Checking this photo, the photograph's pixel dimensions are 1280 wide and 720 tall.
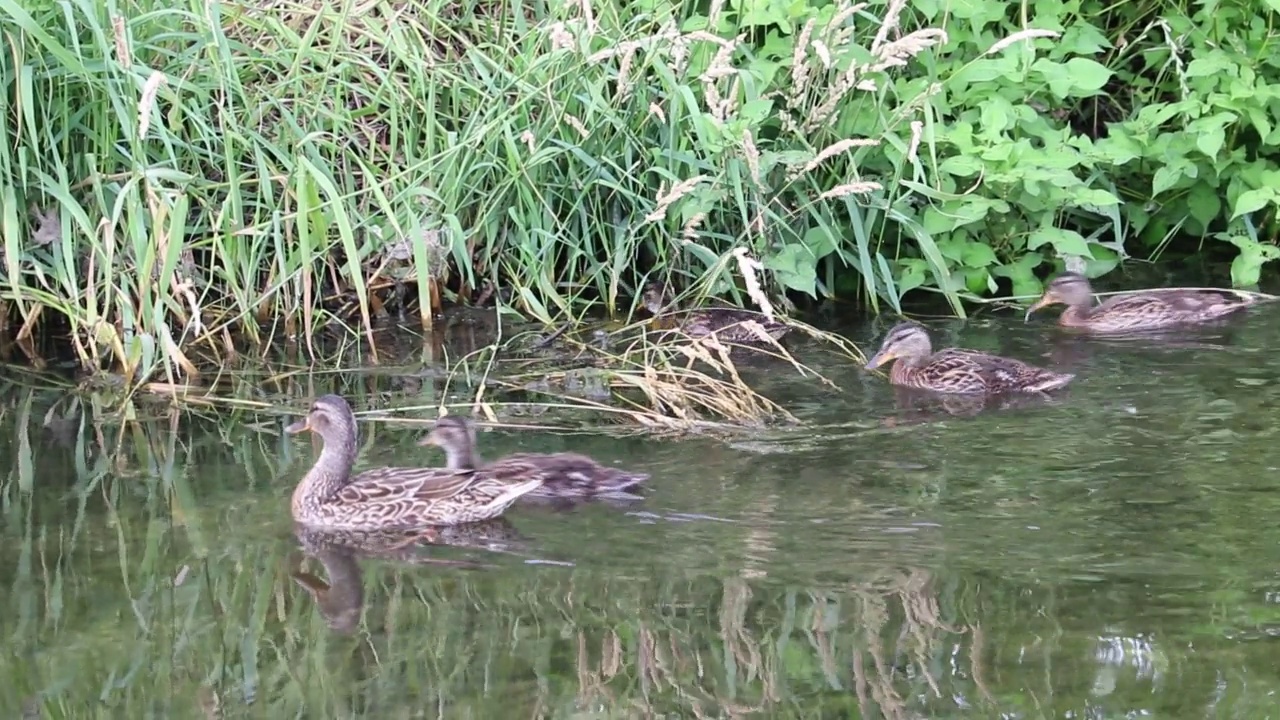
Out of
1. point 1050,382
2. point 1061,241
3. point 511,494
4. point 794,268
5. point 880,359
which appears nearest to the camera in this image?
point 511,494

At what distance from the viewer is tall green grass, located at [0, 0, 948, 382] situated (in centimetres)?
802

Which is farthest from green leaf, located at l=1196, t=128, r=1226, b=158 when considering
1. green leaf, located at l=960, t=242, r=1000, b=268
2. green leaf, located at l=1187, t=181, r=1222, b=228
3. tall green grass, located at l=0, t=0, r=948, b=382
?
tall green grass, located at l=0, t=0, r=948, b=382

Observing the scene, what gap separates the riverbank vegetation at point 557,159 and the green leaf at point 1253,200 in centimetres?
2

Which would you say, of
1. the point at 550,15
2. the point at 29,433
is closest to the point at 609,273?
the point at 550,15

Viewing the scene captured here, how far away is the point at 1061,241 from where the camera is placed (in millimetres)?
9102

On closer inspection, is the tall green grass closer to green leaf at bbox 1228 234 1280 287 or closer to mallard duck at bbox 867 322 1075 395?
mallard duck at bbox 867 322 1075 395

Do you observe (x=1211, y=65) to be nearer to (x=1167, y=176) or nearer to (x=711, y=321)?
(x=1167, y=176)

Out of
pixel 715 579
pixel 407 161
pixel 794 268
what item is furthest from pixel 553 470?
pixel 407 161

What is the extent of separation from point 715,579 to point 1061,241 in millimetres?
4226

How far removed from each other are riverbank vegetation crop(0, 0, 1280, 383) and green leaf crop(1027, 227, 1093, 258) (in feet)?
0.13

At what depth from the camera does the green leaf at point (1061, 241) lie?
9086 millimetres

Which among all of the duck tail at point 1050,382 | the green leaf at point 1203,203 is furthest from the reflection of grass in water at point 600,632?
the green leaf at point 1203,203

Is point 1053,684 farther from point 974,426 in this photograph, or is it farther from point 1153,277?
point 1153,277

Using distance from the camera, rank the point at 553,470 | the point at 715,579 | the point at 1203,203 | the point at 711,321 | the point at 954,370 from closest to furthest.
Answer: the point at 715,579 < the point at 553,470 < the point at 954,370 < the point at 711,321 < the point at 1203,203
